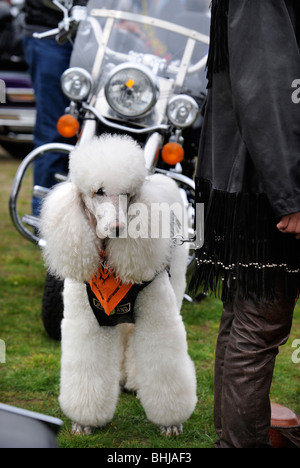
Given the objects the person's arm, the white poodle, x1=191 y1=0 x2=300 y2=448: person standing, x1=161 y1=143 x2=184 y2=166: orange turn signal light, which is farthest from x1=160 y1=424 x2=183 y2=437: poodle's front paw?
x1=161 y1=143 x2=184 y2=166: orange turn signal light

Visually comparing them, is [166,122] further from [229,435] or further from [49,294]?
[229,435]

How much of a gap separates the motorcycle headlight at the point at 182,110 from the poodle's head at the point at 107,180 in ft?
3.14

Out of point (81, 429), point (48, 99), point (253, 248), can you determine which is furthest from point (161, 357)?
point (48, 99)

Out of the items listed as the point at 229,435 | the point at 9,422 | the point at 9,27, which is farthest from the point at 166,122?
the point at 9,27

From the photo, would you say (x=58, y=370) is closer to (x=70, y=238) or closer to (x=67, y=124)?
(x=70, y=238)

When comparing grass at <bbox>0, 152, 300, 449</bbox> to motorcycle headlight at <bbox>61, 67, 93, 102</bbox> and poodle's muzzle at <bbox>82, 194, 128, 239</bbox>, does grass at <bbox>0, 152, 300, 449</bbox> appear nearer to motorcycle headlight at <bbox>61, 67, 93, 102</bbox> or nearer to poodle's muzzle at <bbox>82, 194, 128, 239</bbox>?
poodle's muzzle at <bbox>82, 194, 128, 239</bbox>

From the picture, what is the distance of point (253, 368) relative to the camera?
6.29ft

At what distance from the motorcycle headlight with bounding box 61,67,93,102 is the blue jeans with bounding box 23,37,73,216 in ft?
4.54

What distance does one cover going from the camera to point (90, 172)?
2.17 m

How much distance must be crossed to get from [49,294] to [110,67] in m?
1.31

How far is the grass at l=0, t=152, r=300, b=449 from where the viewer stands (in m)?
2.54

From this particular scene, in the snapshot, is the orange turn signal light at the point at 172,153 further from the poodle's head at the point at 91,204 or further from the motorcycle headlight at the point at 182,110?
the poodle's head at the point at 91,204

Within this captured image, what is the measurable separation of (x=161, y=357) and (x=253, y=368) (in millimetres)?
615

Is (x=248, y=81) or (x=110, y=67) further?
(x=110, y=67)
